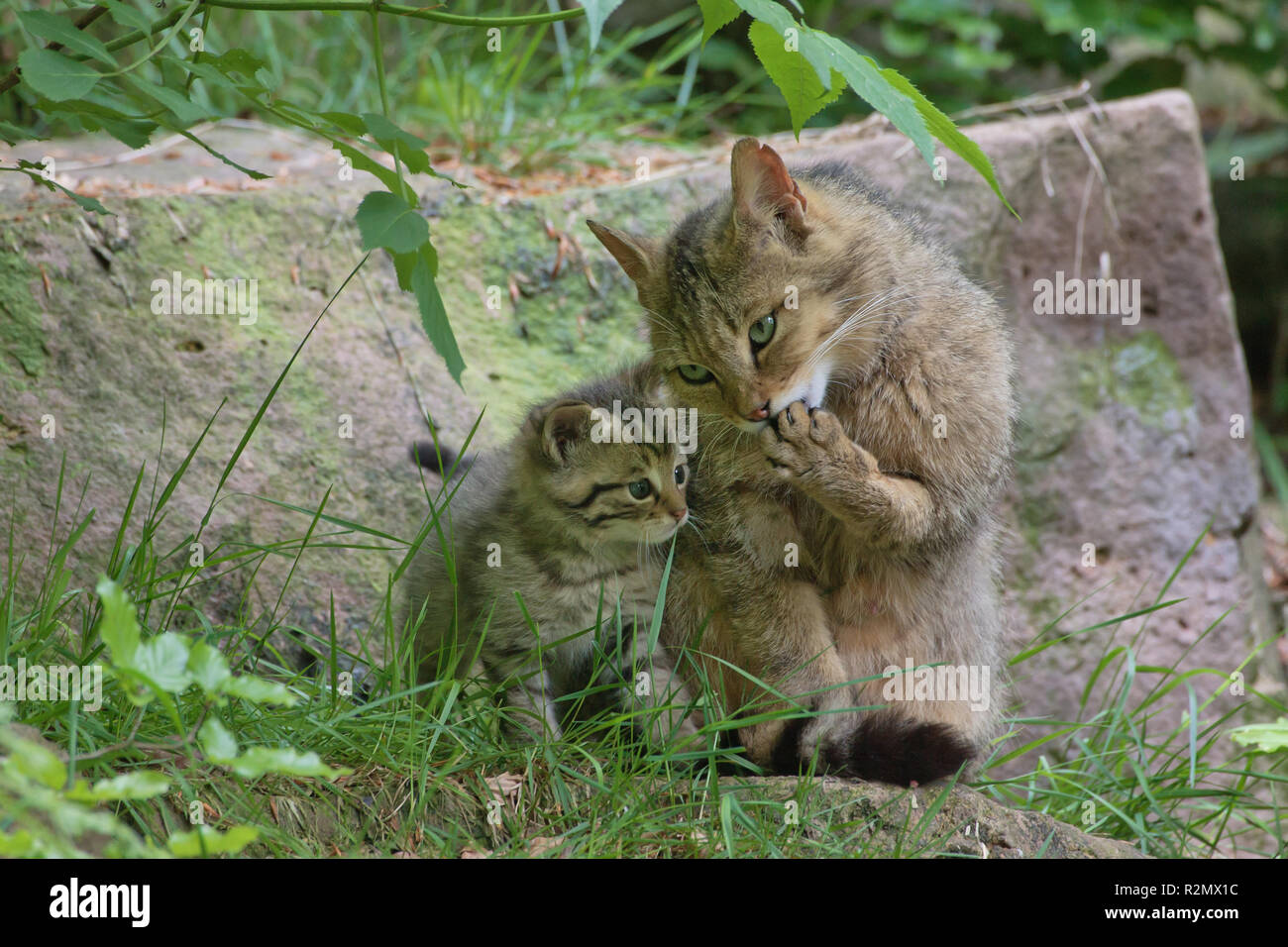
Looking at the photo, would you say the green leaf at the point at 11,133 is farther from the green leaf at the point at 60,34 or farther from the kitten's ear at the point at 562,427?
the kitten's ear at the point at 562,427

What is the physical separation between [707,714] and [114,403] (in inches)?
111

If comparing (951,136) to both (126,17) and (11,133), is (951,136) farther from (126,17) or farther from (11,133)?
(11,133)

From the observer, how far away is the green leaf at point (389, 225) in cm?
273

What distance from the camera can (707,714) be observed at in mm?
3701

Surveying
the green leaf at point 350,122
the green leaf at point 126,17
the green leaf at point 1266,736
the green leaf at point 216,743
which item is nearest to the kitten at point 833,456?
the green leaf at point 1266,736

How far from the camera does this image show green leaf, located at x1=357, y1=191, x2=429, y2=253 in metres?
2.73

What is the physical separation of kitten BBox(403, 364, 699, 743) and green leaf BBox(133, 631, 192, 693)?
1550mm

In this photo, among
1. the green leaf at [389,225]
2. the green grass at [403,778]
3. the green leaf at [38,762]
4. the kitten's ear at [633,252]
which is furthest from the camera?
the kitten's ear at [633,252]

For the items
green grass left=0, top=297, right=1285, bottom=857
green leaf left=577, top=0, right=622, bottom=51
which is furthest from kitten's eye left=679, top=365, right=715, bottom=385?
green leaf left=577, top=0, right=622, bottom=51

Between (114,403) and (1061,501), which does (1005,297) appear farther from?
(114,403)

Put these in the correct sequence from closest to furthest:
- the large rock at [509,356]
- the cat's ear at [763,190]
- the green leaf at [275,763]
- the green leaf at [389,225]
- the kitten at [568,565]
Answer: the green leaf at [275,763] → the green leaf at [389,225] → the cat's ear at [763,190] → the kitten at [568,565] → the large rock at [509,356]

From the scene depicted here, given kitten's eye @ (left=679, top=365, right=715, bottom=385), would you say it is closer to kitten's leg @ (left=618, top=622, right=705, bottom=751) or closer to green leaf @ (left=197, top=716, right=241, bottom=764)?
kitten's leg @ (left=618, top=622, right=705, bottom=751)

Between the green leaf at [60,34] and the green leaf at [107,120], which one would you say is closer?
the green leaf at [60,34]

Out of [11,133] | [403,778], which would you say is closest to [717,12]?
[11,133]
